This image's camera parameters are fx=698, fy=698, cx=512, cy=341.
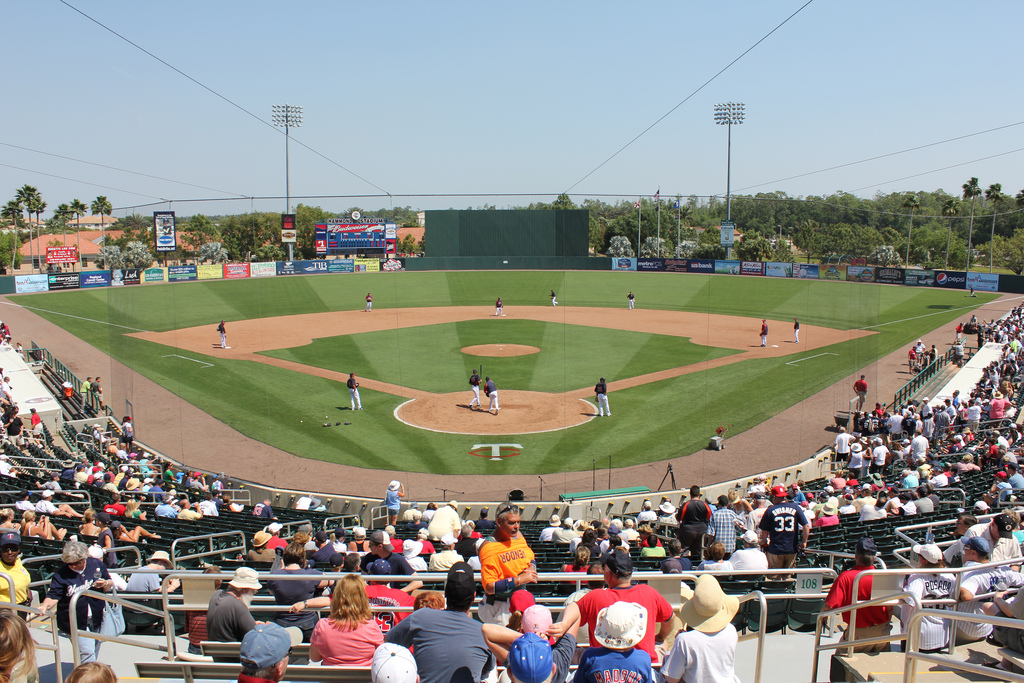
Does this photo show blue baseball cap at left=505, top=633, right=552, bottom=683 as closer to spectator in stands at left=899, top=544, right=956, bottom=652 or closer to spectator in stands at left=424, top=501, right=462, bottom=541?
spectator in stands at left=899, top=544, right=956, bottom=652

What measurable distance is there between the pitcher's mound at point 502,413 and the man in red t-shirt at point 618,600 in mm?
18915

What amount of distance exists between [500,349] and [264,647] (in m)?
33.0

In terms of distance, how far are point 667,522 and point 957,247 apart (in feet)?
304

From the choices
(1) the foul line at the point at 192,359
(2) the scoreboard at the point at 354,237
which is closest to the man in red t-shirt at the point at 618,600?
(2) the scoreboard at the point at 354,237

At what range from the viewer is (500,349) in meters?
37.3

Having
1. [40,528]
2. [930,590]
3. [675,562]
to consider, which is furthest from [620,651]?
[40,528]

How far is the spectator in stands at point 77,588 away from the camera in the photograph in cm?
637

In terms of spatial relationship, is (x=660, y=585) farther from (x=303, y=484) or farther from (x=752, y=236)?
(x=752, y=236)

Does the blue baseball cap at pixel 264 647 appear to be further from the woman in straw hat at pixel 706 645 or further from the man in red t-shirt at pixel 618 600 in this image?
the woman in straw hat at pixel 706 645

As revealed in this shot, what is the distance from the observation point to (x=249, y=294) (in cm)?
4434

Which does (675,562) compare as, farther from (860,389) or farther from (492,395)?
(860,389)

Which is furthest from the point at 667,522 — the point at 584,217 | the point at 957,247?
the point at 957,247

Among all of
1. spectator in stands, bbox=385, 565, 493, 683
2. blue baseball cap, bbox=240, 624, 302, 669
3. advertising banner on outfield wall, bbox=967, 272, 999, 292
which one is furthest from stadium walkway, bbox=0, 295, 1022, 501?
advertising banner on outfield wall, bbox=967, 272, 999, 292

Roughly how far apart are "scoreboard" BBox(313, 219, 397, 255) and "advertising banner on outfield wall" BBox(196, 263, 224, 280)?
18.0ft
